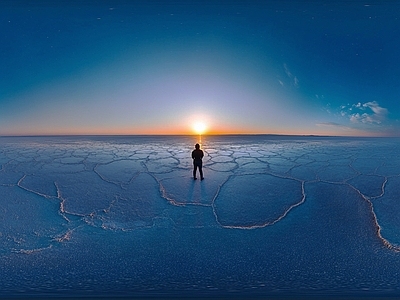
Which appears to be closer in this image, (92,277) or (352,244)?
(92,277)

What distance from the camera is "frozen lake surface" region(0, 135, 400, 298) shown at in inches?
78.4

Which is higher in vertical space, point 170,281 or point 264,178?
point 264,178

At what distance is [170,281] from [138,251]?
597 mm

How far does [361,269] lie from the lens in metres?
2.14

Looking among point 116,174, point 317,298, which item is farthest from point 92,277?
point 116,174

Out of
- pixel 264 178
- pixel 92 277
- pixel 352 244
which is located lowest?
pixel 92 277

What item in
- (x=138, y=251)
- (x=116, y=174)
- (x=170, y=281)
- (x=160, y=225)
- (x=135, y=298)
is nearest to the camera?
(x=135, y=298)

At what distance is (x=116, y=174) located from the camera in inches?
211

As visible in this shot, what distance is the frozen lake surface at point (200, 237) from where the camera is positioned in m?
1.99

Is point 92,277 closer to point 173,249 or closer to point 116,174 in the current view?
point 173,249

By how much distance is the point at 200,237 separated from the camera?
2.70 m

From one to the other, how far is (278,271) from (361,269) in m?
0.86

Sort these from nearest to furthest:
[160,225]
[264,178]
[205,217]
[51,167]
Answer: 1. [160,225]
2. [205,217]
3. [264,178]
4. [51,167]

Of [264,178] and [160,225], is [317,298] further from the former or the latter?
[264,178]
